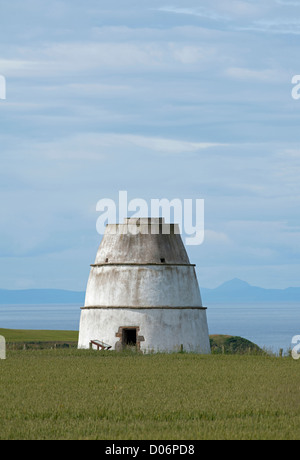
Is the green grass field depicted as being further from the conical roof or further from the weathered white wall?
the conical roof

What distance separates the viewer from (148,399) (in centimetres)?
2248

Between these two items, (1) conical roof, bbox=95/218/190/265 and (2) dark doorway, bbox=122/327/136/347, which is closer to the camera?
(2) dark doorway, bbox=122/327/136/347

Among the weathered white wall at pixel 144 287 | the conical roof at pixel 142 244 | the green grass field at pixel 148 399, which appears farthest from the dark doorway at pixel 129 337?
the green grass field at pixel 148 399

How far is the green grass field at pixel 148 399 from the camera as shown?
1723cm

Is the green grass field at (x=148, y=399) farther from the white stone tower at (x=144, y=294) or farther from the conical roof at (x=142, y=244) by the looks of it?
the conical roof at (x=142, y=244)

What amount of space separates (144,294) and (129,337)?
2650 mm

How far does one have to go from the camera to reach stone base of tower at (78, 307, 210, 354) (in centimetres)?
4419

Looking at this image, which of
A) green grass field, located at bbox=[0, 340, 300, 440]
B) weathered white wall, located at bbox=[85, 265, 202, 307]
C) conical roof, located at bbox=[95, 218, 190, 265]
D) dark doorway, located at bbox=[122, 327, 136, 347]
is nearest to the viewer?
green grass field, located at bbox=[0, 340, 300, 440]

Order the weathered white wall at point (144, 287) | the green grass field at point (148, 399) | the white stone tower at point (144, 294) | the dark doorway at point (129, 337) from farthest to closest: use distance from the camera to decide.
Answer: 1. the weathered white wall at point (144, 287)
2. the dark doorway at point (129, 337)
3. the white stone tower at point (144, 294)
4. the green grass field at point (148, 399)

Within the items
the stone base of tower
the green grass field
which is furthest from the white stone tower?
the green grass field

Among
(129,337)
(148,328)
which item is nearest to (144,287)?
(148,328)

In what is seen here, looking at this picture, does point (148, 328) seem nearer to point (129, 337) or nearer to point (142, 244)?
point (129, 337)
